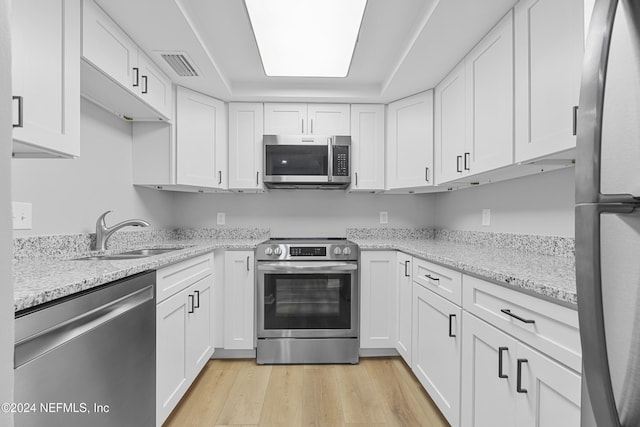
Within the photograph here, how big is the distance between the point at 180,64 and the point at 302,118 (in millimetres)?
1039

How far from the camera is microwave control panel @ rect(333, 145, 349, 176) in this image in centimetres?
264

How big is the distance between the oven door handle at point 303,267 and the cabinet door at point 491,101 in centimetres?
115

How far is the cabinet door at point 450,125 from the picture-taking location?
1.96 meters

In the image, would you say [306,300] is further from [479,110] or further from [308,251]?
[479,110]

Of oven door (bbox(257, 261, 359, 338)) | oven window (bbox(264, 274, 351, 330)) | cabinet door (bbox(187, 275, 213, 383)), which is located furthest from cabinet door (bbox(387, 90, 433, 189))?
cabinet door (bbox(187, 275, 213, 383))

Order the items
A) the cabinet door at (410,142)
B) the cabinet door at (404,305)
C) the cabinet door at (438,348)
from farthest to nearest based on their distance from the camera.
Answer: the cabinet door at (410,142)
the cabinet door at (404,305)
the cabinet door at (438,348)

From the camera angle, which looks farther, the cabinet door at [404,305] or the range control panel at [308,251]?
the range control panel at [308,251]

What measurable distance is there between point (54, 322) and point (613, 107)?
1.36 m

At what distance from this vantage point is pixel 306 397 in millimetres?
1895

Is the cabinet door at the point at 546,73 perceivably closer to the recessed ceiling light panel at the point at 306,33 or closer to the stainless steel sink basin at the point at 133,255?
the recessed ceiling light panel at the point at 306,33

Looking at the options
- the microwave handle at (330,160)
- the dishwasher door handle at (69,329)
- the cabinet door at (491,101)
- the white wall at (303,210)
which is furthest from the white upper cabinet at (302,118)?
the dishwasher door handle at (69,329)

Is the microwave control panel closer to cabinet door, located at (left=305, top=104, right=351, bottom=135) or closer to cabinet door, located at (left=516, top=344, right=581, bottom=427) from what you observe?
cabinet door, located at (left=305, top=104, right=351, bottom=135)

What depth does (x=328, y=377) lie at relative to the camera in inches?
84.0

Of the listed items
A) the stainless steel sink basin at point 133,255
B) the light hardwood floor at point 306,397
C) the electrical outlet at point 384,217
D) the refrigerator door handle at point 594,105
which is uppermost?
the refrigerator door handle at point 594,105
